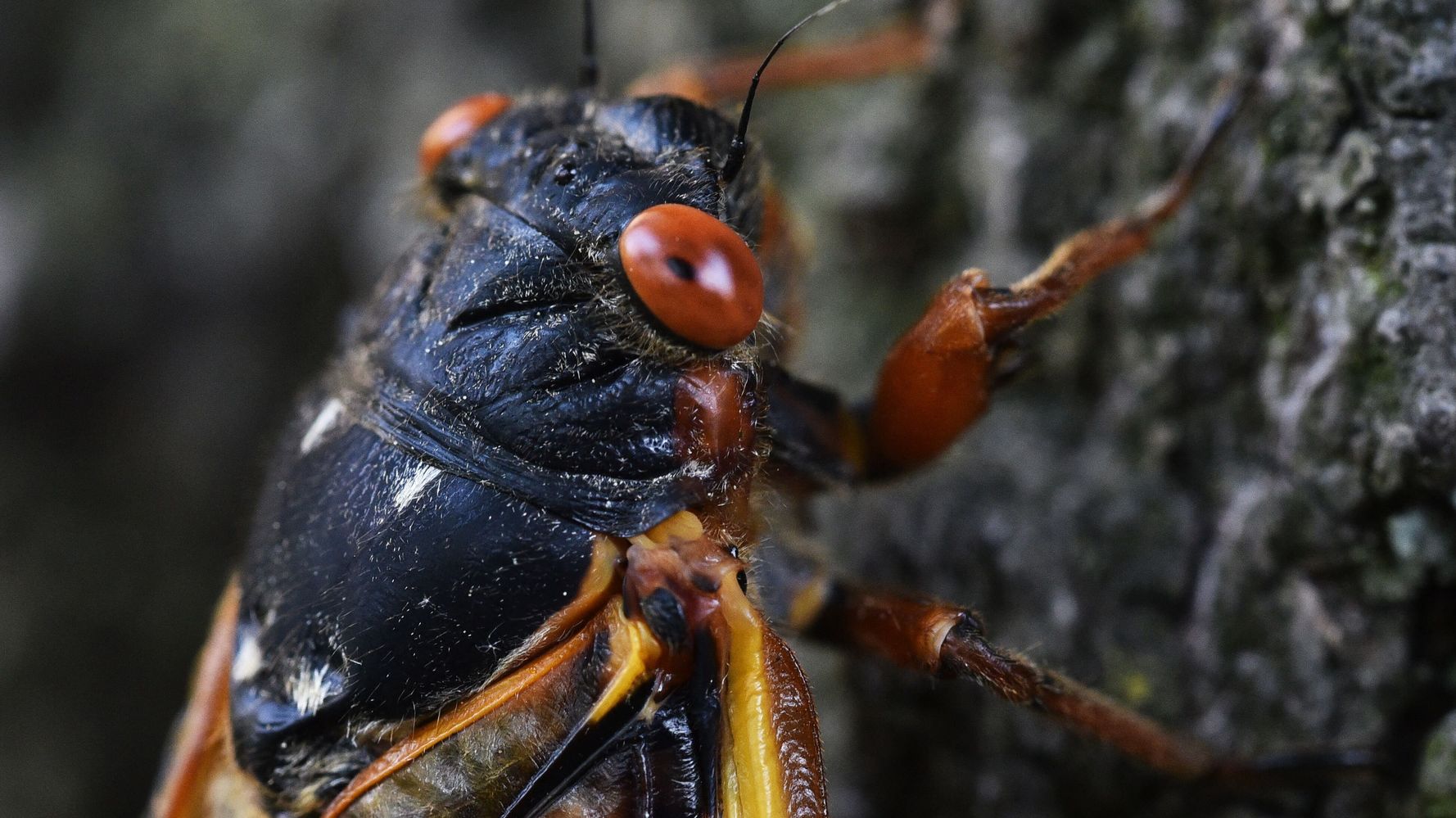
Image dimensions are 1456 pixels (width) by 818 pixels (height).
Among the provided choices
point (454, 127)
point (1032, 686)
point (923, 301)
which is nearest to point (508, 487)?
point (454, 127)

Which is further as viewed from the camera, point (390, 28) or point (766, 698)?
point (390, 28)

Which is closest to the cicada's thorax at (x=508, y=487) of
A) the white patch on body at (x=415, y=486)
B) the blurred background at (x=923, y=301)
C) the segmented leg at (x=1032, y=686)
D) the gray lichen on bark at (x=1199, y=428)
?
the white patch on body at (x=415, y=486)

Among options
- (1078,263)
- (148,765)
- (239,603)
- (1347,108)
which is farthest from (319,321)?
(1347,108)

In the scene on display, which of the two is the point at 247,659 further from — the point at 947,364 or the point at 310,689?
the point at 947,364

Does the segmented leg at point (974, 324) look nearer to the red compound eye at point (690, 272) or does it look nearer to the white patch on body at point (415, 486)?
the red compound eye at point (690, 272)

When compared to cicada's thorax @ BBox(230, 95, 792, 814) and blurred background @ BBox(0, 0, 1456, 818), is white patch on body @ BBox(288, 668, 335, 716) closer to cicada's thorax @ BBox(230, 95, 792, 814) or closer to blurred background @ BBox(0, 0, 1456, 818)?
cicada's thorax @ BBox(230, 95, 792, 814)

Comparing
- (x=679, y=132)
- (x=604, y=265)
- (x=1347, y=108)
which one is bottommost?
(x=604, y=265)

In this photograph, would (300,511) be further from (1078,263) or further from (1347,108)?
(1347,108)
